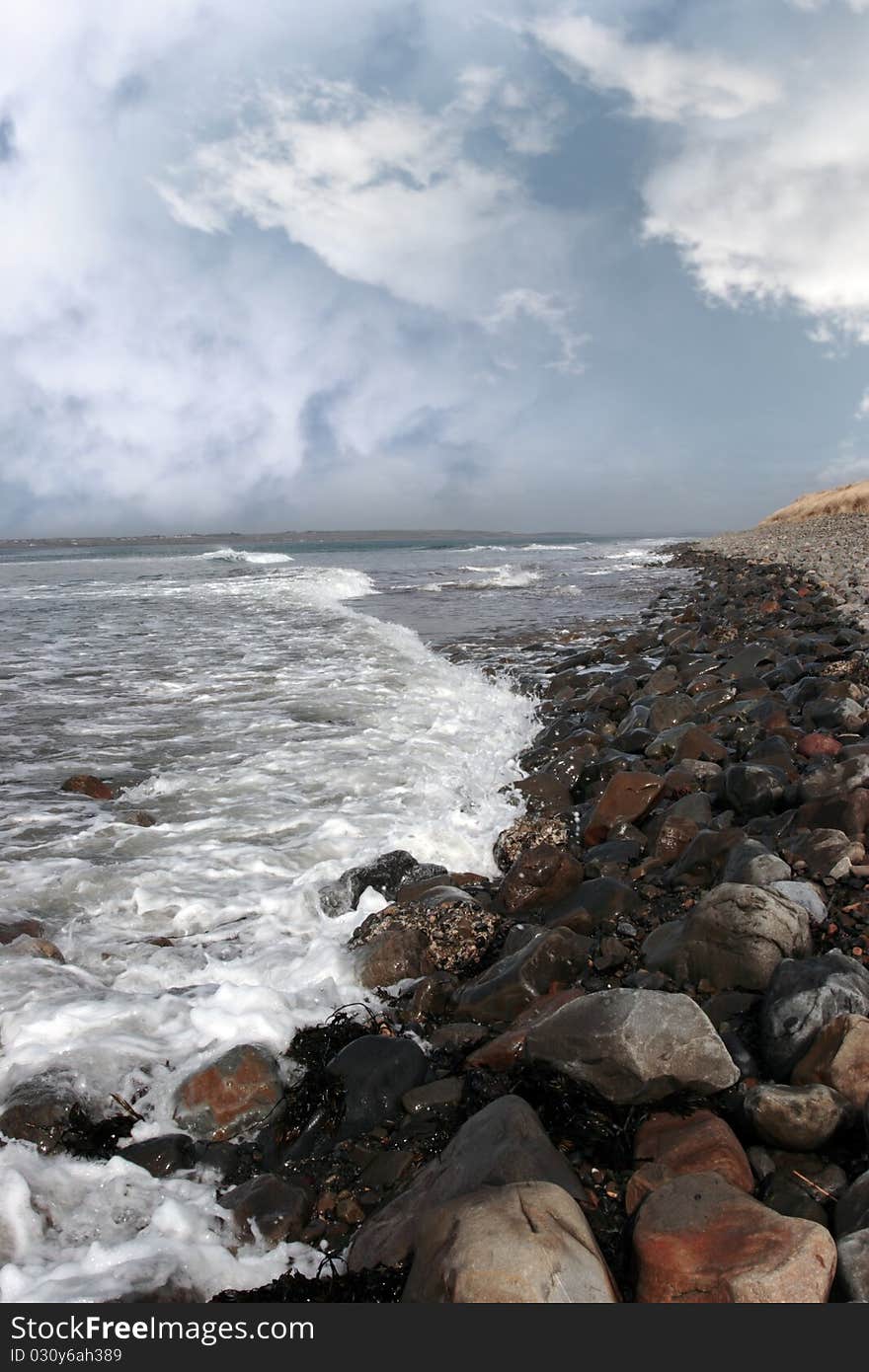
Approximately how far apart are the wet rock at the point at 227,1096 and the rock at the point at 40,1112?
43 cm

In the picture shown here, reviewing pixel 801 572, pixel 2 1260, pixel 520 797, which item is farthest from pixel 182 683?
pixel 801 572

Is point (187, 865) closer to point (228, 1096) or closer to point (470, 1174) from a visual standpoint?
point (228, 1096)

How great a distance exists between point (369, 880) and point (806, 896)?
257cm

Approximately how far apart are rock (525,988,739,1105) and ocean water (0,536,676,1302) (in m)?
1.05

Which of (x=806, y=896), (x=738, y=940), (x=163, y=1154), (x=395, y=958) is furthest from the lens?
(x=395, y=958)

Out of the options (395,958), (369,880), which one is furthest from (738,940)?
(369,880)

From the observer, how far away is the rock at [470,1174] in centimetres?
208

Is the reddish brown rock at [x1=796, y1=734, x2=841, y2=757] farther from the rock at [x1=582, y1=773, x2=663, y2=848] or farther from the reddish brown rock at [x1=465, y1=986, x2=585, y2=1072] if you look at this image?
the reddish brown rock at [x1=465, y1=986, x2=585, y2=1072]

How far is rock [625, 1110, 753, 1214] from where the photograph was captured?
207cm

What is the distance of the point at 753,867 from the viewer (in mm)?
3480

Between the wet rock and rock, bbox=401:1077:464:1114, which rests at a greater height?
rock, bbox=401:1077:464:1114

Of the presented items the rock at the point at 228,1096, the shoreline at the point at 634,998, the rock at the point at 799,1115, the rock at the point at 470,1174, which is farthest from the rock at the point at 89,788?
the rock at the point at 799,1115

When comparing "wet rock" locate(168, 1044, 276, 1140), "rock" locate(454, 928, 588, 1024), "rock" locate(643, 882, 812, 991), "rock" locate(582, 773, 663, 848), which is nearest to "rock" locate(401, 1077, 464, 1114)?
"rock" locate(454, 928, 588, 1024)

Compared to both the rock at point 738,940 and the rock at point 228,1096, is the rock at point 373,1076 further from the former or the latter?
the rock at point 738,940
